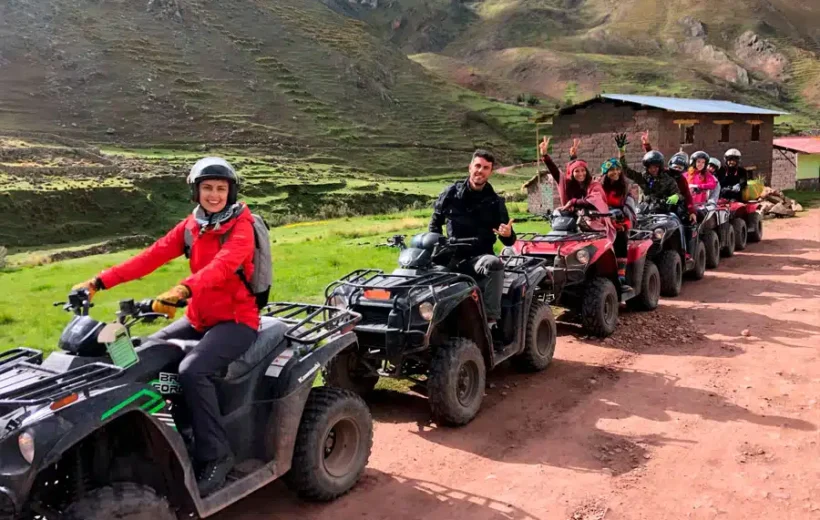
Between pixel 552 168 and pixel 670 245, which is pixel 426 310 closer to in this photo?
pixel 552 168

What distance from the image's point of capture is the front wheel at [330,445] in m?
4.65

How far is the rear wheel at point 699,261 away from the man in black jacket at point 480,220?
24.5ft

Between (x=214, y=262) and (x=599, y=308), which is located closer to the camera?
(x=214, y=262)

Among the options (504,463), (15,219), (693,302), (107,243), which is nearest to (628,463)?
(504,463)

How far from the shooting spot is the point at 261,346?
4559 millimetres

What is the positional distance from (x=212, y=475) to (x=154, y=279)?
14.2 meters

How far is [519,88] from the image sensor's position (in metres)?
132

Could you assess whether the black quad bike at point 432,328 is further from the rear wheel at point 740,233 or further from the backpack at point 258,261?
the rear wheel at point 740,233

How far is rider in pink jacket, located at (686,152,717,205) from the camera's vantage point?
14.9 meters

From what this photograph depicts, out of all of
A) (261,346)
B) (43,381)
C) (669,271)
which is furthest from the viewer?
(669,271)

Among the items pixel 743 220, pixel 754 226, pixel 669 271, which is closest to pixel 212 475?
pixel 669 271

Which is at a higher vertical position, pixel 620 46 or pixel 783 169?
pixel 620 46

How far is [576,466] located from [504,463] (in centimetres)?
54

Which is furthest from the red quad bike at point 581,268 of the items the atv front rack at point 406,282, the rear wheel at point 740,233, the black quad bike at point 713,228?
the rear wheel at point 740,233
